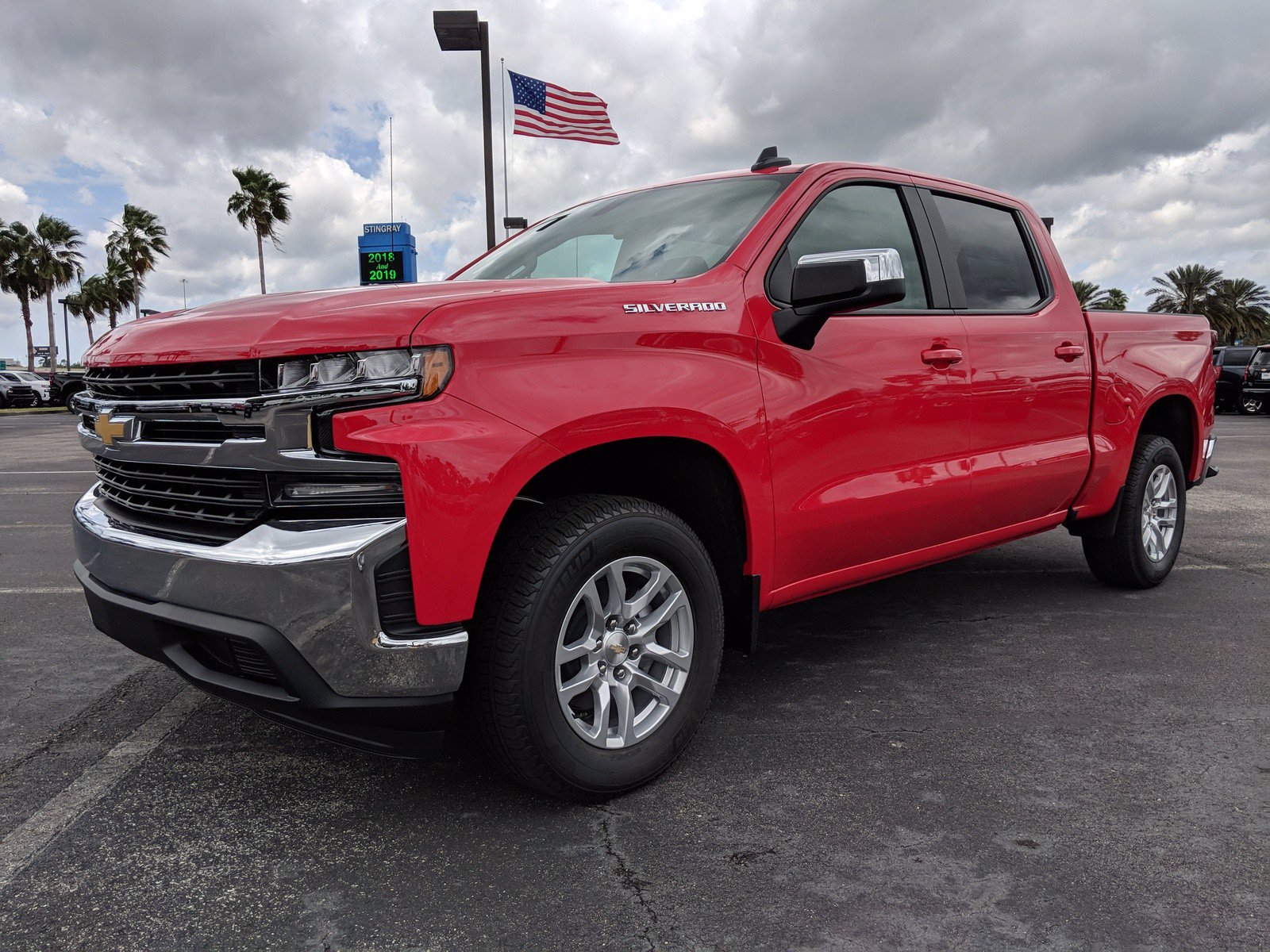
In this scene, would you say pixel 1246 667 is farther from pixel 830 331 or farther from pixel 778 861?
pixel 778 861

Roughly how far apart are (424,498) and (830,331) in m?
1.56

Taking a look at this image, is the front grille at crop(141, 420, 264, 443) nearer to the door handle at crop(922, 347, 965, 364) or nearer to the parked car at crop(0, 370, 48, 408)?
the door handle at crop(922, 347, 965, 364)

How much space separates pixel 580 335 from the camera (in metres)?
2.72

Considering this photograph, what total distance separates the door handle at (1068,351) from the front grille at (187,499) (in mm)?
3280

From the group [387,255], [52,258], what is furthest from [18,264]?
[387,255]

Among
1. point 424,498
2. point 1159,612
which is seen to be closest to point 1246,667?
point 1159,612

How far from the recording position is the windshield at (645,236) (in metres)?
3.36

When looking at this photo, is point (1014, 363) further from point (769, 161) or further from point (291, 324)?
point (291, 324)

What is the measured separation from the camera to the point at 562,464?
2889mm

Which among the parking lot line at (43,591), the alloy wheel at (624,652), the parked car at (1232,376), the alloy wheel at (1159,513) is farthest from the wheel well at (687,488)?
the parked car at (1232,376)

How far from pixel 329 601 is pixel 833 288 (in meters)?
1.64

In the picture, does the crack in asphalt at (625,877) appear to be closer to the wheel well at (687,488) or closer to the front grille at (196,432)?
the wheel well at (687,488)

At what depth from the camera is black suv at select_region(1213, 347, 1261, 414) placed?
26.2 metres

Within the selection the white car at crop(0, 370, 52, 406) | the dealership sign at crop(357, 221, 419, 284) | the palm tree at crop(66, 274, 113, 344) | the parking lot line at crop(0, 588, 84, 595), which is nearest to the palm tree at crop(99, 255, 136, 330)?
the palm tree at crop(66, 274, 113, 344)
